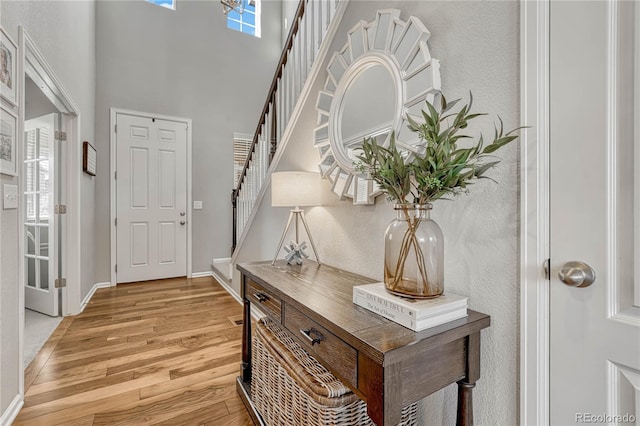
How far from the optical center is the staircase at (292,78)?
2039 millimetres

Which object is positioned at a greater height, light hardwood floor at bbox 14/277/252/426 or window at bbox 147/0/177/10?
window at bbox 147/0/177/10

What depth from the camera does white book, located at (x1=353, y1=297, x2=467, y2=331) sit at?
90 cm

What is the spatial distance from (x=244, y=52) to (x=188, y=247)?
3.25m

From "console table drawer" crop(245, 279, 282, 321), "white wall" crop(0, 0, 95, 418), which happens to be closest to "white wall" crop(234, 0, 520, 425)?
"console table drawer" crop(245, 279, 282, 321)

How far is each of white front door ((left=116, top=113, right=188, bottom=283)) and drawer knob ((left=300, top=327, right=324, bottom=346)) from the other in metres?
3.94

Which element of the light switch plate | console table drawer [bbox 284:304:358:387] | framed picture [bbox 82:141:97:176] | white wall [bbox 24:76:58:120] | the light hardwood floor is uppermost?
white wall [bbox 24:76:58:120]

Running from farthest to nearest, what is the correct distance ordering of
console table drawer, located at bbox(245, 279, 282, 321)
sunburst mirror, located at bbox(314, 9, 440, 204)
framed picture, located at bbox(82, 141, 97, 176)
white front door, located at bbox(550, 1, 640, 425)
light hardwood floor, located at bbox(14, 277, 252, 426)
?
framed picture, located at bbox(82, 141, 97, 176) → light hardwood floor, located at bbox(14, 277, 252, 426) → console table drawer, located at bbox(245, 279, 282, 321) → sunburst mirror, located at bbox(314, 9, 440, 204) → white front door, located at bbox(550, 1, 640, 425)

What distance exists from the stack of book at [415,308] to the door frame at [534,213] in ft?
0.66

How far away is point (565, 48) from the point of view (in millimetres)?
874

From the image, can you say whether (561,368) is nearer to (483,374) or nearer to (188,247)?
(483,374)

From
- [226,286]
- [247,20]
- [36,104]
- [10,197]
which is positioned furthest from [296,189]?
[247,20]

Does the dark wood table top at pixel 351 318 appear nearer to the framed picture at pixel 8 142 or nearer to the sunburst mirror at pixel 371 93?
the sunburst mirror at pixel 371 93

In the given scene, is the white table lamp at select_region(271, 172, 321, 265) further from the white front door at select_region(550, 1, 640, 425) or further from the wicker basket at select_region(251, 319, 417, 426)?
the white front door at select_region(550, 1, 640, 425)

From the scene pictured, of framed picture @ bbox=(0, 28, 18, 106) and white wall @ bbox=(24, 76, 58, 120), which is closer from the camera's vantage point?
framed picture @ bbox=(0, 28, 18, 106)
